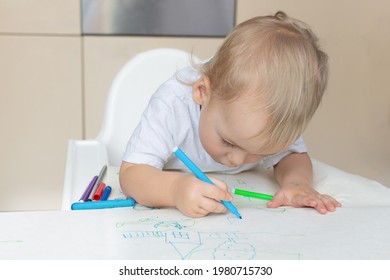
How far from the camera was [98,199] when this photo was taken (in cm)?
73

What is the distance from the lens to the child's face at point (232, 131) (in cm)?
69

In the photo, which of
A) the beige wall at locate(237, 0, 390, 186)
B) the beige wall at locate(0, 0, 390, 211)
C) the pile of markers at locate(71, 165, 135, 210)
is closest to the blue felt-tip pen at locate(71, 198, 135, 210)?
the pile of markers at locate(71, 165, 135, 210)

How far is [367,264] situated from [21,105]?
1445mm

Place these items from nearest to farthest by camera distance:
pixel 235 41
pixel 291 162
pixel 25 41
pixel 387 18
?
pixel 235 41 → pixel 291 162 → pixel 25 41 → pixel 387 18

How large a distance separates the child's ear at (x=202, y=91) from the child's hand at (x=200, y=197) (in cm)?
17

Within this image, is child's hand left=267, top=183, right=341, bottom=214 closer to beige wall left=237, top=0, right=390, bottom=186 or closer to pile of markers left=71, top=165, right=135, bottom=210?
pile of markers left=71, top=165, right=135, bottom=210

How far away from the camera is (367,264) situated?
48cm

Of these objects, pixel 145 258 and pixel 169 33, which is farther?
pixel 169 33

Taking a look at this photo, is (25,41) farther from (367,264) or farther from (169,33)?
(367,264)

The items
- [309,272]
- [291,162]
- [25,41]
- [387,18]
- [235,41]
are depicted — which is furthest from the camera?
[387,18]

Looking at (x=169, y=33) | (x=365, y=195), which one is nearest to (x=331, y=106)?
(x=169, y=33)

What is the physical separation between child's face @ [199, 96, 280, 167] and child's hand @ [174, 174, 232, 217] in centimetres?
8

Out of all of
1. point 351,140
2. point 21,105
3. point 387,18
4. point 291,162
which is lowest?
point 351,140

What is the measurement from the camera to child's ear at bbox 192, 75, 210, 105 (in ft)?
2.59
